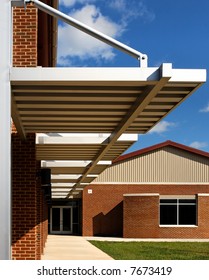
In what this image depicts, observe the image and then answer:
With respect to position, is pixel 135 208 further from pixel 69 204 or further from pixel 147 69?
pixel 147 69

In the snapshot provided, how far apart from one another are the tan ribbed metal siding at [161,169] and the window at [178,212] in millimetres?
1729

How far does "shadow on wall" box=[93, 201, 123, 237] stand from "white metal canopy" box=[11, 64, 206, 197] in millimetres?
33155

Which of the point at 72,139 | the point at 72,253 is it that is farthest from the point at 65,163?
the point at 72,253

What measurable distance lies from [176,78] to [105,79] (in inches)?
40.3

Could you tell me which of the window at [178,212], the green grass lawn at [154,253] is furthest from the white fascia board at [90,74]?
the window at [178,212]

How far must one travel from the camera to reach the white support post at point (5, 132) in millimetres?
7445

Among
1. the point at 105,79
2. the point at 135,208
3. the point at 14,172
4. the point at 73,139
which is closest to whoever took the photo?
the point at 105,79

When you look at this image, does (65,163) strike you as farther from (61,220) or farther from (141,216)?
(61,220)

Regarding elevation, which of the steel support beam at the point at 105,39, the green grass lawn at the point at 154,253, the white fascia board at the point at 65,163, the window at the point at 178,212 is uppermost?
the steel support beam at the point at 105,39

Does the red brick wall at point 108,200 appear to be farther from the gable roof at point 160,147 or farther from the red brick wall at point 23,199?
the red brick wall at point 23,199

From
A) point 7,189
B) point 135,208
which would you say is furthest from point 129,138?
point 135,208

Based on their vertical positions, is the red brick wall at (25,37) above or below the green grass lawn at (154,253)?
above

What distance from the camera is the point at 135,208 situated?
4438 cm

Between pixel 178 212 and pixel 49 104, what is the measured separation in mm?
36865
